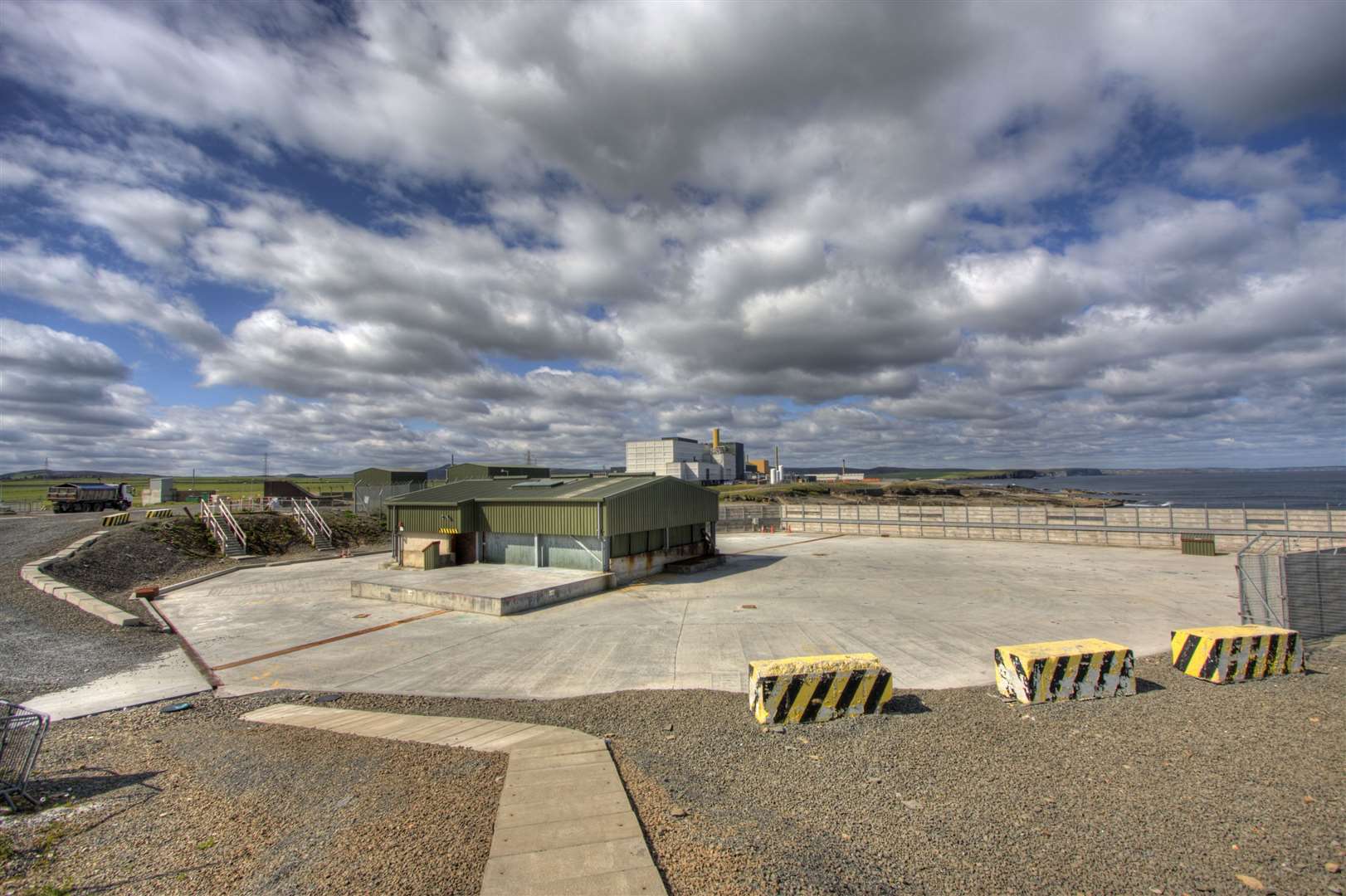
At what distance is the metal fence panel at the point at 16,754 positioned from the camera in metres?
6.98

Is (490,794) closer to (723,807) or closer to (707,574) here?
(723,807)

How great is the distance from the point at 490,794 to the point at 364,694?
6641 millimetres

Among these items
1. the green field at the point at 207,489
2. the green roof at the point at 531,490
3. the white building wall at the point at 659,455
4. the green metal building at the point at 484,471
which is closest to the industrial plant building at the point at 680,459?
the white building wall at the point at 659,455

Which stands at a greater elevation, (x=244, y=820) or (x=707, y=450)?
(x=707, y=450)

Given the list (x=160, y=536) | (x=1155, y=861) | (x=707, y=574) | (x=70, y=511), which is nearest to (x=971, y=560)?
(x=707, y=574)

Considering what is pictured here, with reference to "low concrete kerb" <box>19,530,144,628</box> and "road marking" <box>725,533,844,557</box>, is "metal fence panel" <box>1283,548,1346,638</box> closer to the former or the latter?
"road marking" <box>725,533,844,557</box>

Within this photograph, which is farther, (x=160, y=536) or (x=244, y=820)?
(x=160, y=536)

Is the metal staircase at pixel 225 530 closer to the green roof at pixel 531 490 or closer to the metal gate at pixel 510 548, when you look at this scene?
the green roof at pixel 531 490

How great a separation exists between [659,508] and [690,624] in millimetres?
9844

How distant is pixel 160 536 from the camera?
3188cm

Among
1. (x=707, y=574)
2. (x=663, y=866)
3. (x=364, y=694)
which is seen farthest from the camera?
(x=707, y=574)

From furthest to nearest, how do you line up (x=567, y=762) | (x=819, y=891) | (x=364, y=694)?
(x=364, y=694)
(x=567, y=762)
(x=819, y=891)

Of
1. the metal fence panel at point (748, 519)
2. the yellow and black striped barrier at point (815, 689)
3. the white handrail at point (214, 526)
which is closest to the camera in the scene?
the yellow and black striped barrier at point (815, 689)

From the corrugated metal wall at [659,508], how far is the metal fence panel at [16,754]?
1739 centimetres
